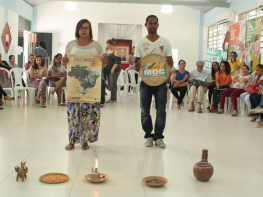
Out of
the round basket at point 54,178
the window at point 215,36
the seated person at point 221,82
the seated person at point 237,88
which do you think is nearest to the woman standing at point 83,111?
the round basket at point 54,178

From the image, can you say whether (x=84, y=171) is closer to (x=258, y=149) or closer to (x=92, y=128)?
(x=92, y=128)

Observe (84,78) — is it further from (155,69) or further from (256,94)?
(256,94)

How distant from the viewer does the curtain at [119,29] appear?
14.5m

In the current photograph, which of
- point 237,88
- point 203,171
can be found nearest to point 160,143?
point 203,171

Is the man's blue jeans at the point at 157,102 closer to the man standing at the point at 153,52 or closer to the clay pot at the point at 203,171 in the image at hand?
the man standing at the point at 153,52

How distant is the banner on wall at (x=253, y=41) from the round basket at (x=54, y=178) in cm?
647

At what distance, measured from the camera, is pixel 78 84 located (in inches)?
141

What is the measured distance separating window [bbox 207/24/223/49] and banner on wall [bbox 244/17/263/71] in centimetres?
274

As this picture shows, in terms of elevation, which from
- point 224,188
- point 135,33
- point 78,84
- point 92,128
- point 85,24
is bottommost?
point 224,188

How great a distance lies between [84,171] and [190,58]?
11844 millimetres

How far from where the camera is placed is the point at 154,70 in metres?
3.73

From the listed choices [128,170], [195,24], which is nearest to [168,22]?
[195,24]

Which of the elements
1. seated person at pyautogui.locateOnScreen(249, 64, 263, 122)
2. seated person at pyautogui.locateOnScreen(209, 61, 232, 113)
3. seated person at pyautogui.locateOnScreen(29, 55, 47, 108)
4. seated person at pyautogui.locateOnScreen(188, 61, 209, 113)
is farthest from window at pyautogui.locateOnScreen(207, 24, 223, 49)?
seated person at pyautogui.locateOnScreen(29, 55, 47, 108)

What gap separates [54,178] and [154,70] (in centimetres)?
159
